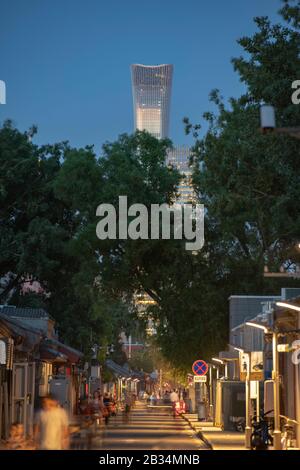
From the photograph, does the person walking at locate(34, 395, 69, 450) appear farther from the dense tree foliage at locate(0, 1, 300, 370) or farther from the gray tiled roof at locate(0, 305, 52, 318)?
the gray tiled roof at locate(0, 305, 52, 318)

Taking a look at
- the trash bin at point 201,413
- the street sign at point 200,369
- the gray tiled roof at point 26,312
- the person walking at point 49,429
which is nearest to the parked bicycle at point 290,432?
the person walking at point 49,429

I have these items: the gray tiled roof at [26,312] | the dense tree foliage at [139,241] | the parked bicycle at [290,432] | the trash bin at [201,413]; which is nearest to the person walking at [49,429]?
the parked bicycle at [290,432]

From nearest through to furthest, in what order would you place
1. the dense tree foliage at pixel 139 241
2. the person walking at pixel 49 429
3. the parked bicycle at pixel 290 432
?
1. the person walking at pixel 49 429
2. the parked bicycle at pixel 290 432
3. the dense tree foliage at pixel 139 241

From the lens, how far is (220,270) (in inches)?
2372

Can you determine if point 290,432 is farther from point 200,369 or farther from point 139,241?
point 139,241

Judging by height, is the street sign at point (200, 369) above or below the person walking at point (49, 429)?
above

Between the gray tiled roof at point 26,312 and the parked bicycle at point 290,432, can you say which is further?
the gray tiled roof at point 26,312

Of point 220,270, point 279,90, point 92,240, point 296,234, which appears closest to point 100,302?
point 92,240

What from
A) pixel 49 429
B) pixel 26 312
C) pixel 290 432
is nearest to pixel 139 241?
pixel 26 312

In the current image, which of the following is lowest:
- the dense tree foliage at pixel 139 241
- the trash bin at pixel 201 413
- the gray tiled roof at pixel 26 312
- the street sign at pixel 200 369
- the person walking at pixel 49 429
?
the trash bin at pixel 201 413

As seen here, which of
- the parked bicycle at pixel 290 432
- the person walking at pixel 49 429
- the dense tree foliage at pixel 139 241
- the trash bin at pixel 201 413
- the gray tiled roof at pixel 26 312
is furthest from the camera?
the gray tiled roof at pixel 26 312

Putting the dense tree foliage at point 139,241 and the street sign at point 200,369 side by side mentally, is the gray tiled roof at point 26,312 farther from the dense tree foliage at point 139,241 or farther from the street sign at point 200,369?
the street sign at point 200,369

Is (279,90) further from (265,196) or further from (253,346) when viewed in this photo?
(253,346)

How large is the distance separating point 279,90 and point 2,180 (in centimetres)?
3208
